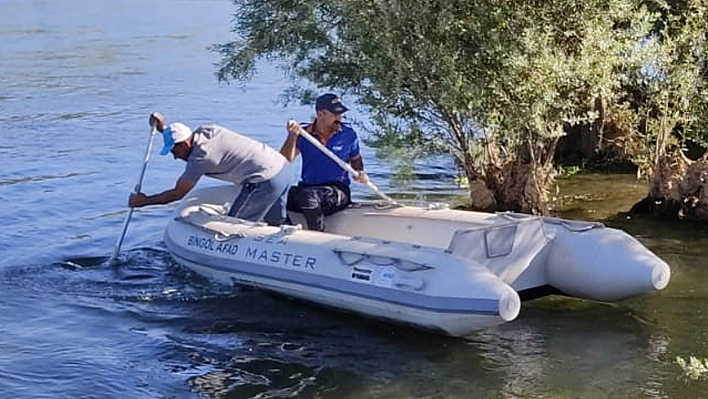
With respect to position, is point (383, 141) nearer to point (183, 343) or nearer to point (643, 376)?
point (183, 343)

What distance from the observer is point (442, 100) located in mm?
10141

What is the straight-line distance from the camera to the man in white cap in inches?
350

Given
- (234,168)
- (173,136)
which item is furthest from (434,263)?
(173,136)

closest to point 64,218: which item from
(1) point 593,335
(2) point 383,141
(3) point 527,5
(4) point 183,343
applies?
(2) point 383,141

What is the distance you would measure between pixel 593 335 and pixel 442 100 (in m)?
2.99

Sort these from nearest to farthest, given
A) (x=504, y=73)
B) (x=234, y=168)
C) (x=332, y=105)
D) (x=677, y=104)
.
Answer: (x=332, y=105) < (x=234, y=168) < (x=504, y=73) < (x=677, y=104)

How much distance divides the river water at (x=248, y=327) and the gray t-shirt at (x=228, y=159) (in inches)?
38.6

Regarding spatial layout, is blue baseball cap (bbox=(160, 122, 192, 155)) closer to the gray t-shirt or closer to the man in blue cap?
the gray t-shirt

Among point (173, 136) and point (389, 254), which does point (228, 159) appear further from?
point (389, 254)

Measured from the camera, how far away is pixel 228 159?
30.0 ft

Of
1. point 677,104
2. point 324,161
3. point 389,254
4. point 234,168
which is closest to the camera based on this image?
point 389,254

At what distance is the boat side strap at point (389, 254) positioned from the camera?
7672mm

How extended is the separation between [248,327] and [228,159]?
60.3 inches

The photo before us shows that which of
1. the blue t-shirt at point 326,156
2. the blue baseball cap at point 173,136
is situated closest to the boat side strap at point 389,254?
the blue t-shirt at point 326,156
